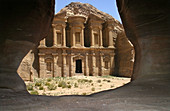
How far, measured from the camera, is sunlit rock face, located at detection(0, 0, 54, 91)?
3.86m

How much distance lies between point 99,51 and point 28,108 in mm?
19150

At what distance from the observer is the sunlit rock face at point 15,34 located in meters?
3.86

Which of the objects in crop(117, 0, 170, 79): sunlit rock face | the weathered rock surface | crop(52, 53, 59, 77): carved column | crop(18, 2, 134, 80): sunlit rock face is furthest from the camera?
crop(52, 53, 59, 77): carved column

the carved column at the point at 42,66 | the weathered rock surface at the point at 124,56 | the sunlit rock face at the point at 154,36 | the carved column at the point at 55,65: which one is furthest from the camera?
the carved column at the point at 55,65

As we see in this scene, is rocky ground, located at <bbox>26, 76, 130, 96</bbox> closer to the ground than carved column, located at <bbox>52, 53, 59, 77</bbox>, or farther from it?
closer to the ground

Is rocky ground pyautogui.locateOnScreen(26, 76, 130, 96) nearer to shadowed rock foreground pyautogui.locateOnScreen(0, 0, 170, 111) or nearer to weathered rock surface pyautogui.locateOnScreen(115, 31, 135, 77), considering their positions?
shadowed rock foreground pyautogui.locateOnScreen(0, 0, 170, 111)

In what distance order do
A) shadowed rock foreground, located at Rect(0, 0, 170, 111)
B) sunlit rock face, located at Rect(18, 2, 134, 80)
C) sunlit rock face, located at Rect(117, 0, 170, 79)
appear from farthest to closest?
sunlit rock face, located at Rect(18, 2, 134, 80) → sunlit rock face, located at Rect(117, 0, 170, 79) → shadowed rock foreground, located at Rect(0, 0, 170, 111)

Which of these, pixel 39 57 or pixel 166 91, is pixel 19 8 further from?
pixel 39 57

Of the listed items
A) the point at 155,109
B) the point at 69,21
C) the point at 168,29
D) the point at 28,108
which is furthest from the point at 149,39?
the point at 69,21

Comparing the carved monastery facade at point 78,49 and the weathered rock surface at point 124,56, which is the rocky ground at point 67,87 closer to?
the carved monastery facade at point 78,49

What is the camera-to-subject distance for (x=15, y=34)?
4160mm

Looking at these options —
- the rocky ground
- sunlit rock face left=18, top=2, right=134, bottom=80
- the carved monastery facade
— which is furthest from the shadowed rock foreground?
the carved monastery facade

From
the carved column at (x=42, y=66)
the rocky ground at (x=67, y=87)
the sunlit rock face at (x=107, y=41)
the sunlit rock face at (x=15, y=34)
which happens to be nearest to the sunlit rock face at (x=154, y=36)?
the sunlit rock face at (x=15, y=34)

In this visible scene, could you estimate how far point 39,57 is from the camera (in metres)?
18.6
